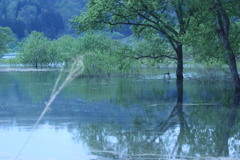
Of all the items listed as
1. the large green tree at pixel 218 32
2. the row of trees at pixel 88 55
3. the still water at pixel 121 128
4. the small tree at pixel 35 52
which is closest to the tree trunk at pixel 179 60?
the row of trees at pixel 88 55

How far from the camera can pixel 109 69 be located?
33719 millimetres

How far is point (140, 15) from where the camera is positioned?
92.4 ft

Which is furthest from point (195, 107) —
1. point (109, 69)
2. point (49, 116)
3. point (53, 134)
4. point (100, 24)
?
point (109, 69)

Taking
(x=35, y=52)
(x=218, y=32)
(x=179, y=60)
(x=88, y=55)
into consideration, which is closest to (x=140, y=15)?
(x=179, y=60)

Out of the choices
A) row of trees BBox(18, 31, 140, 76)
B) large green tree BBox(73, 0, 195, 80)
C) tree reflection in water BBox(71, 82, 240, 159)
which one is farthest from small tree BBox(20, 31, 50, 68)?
tree reflection in water BBox(71, 82, 240, 159)

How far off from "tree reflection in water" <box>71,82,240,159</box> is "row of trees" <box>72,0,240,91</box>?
7380mm

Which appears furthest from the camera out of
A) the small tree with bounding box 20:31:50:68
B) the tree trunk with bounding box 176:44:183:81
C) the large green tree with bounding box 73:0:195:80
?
the small tree with bounding box 20:31:50:68

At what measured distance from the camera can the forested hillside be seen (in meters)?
150

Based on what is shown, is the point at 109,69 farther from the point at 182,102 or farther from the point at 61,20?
the point at 61,20

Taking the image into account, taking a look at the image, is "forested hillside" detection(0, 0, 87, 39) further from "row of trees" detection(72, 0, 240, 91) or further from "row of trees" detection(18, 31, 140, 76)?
"row of trees" detection(72, 0, 240, 91)

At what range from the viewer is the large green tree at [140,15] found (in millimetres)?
27250

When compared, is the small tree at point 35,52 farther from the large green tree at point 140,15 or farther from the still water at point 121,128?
the still water at point 121,128

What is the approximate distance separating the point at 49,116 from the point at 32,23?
14499 cm

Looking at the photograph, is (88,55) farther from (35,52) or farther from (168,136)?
(35,52)
